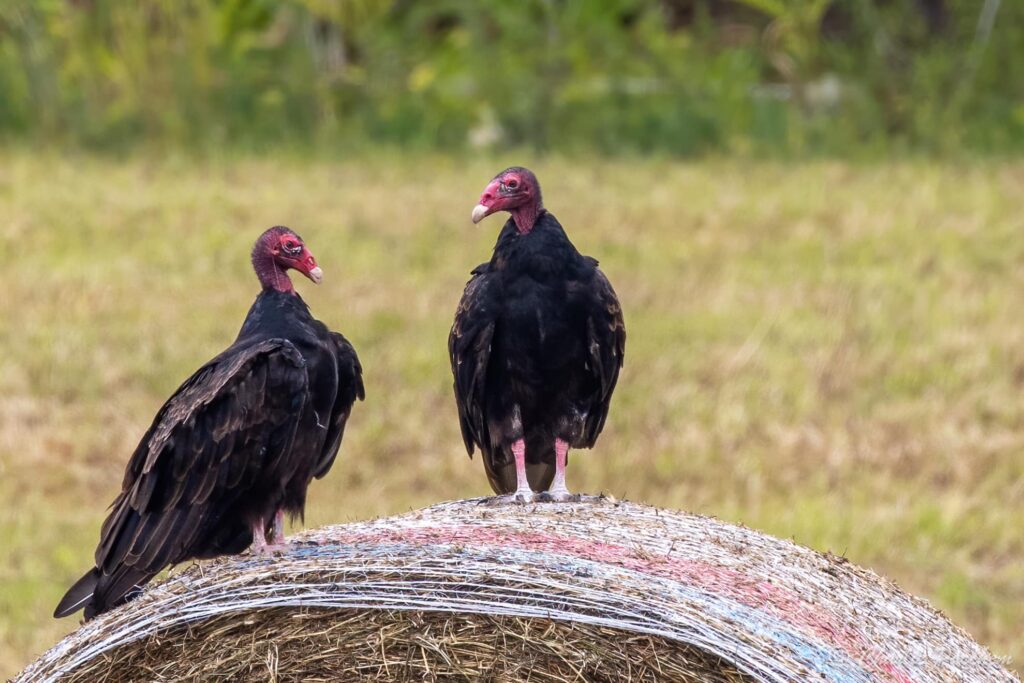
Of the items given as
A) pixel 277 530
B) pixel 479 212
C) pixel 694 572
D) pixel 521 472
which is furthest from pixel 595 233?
pixel 694 572

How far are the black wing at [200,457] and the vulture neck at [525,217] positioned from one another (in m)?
0.88

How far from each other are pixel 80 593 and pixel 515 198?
1650 mm

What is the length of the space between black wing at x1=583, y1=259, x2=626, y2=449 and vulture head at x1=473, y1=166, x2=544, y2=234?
0.26 metres

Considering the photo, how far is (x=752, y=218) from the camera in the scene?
11625 mm

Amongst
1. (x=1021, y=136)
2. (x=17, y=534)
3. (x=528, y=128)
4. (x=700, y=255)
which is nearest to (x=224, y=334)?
(x=17, y=534)

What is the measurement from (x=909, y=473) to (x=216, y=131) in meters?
6.83

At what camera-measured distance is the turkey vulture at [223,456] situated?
4332mm

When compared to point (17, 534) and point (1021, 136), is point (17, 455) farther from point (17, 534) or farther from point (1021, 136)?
point (1021, 136)

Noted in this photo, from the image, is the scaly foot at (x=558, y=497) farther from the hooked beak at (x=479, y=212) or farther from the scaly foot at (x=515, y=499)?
the hooked beak at (x=479, y=212)

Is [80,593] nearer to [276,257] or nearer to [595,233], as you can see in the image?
[276,257]

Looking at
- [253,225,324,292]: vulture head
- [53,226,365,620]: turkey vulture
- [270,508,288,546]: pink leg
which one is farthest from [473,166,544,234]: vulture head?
[270,508,288,546]: pink leg

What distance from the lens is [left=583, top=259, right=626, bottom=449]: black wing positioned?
16.2 feet

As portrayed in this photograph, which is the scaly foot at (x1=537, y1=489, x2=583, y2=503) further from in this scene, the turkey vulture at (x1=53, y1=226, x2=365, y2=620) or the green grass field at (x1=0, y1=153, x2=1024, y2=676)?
the green grass field at (x1=0, y1=153, x2=1024, y2=676)

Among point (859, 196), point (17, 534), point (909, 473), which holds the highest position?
point (859, 196)
